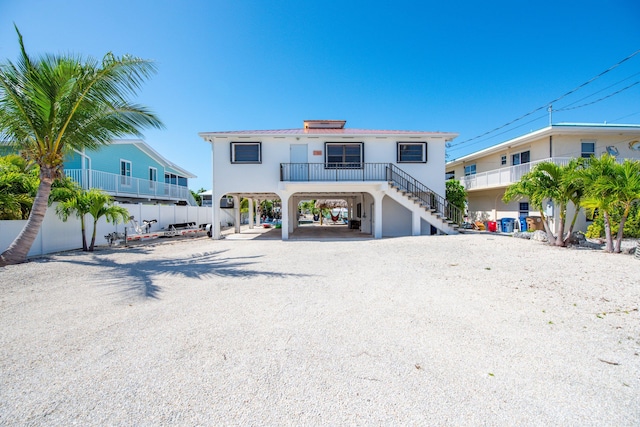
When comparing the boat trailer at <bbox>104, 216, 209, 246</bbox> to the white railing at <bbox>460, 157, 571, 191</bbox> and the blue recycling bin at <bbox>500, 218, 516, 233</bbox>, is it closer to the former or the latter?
the blue recycling bin at <bbox>500, 218, 516, 233</bbox>

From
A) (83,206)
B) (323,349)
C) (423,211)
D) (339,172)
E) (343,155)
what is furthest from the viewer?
(343,155)

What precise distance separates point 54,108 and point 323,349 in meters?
10.3

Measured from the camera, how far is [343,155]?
15.7m

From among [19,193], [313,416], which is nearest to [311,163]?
[19,193]

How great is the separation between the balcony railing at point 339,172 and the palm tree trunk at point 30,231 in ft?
31.1

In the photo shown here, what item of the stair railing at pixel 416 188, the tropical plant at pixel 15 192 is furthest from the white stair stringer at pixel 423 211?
the tropical plant at pixel 15 192

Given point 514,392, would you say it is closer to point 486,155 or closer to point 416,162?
point 416,162

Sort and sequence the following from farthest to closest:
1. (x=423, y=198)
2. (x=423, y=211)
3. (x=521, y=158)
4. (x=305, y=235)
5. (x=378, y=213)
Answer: (x=521, y=158)
(x=305, y=235)
(x=423, y=198)
(x=378, y=213)
(x=423, y=211)

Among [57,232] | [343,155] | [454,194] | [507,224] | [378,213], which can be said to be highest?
[343,155]

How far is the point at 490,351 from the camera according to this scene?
3.20 meters

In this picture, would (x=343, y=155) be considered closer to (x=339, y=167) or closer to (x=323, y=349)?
(x=339, y=167)

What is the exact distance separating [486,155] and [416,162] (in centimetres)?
1090

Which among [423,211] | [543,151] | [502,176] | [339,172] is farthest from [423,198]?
[543,151]

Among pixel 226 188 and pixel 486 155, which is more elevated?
pixel 486 155
